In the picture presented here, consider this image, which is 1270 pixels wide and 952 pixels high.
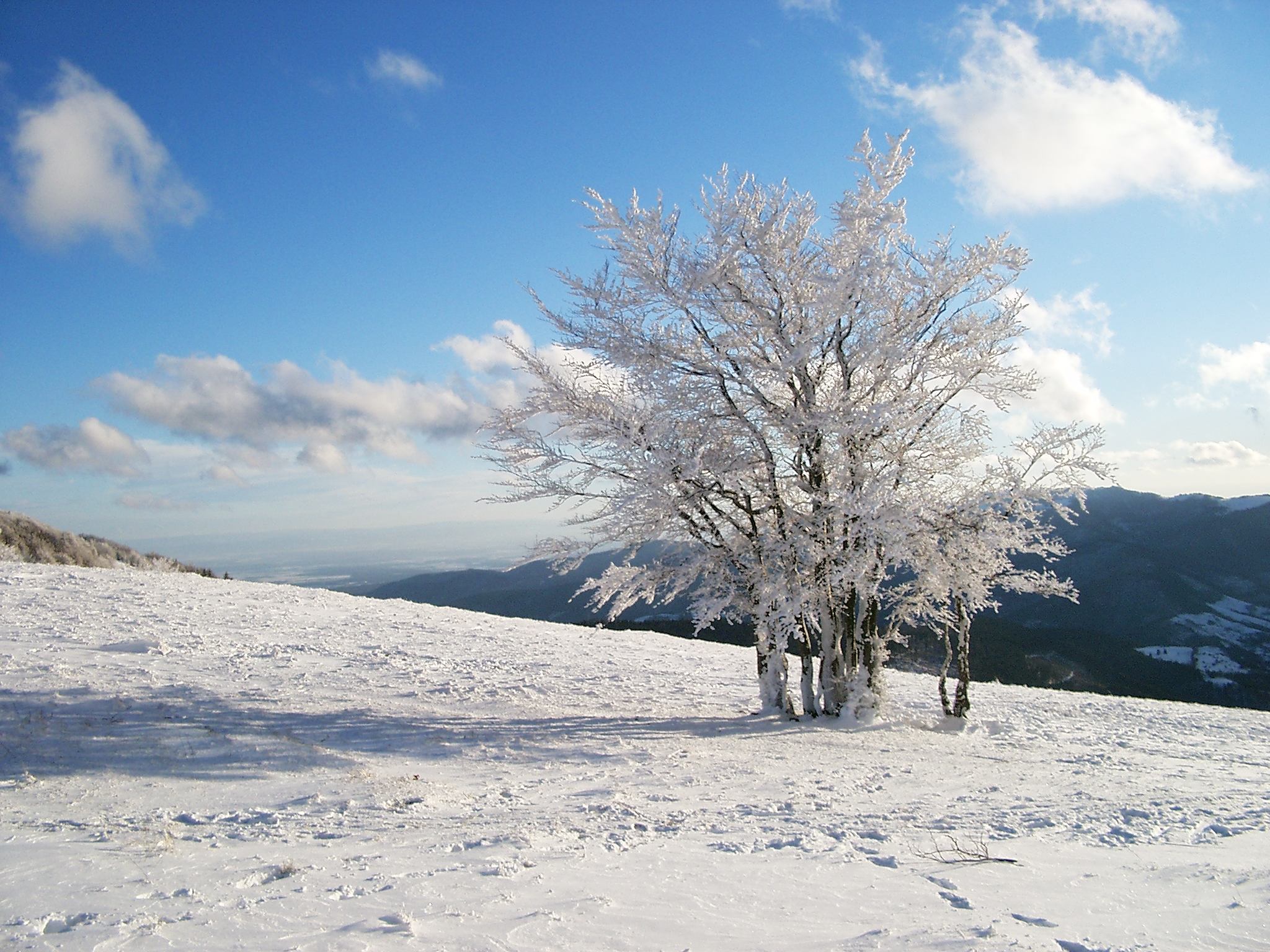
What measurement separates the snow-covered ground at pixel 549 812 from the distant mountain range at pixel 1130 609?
3.76 meters

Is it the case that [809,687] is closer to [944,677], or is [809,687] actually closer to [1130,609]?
[944,677]

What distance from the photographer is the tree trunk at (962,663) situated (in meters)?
13.1

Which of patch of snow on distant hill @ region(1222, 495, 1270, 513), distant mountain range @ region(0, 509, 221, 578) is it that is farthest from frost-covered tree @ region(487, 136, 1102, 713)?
patch of snow on distant hill @ region(1222, 495, 1270, 513)

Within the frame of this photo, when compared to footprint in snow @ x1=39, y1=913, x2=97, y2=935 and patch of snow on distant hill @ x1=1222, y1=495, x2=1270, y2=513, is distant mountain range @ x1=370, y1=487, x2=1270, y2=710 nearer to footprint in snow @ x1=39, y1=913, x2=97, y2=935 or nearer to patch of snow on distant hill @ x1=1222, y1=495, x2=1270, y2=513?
patch of snow on distant hill @ x1=1222, y1=495, x2=1270, y2=513

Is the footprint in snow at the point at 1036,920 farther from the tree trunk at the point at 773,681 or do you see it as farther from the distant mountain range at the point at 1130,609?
the distant mountain range at the point at 1130,609

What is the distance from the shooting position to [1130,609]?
129 metres

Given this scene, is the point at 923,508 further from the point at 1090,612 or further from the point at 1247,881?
the point at 1090,612

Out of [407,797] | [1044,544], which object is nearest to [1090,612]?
[1044,544]

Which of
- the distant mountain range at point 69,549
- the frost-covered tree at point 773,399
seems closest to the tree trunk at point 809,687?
the frost-covered tree at point 773,399

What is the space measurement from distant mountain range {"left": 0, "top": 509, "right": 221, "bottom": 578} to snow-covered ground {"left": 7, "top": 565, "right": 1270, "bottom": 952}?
1407 centimetres

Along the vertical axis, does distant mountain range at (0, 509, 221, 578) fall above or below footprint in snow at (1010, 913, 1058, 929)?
above

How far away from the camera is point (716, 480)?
1124 cm

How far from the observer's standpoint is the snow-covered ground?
4.06 m

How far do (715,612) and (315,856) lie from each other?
6606mm
